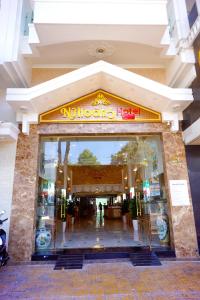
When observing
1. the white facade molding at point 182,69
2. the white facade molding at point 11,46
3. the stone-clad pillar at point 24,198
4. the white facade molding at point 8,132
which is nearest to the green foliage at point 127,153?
the white facade molding at point 182,69

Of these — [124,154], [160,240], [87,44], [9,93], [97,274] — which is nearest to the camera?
[97,274]

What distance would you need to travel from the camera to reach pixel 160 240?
5.41m

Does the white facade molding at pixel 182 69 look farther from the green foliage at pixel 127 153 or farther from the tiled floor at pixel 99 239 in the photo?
the tiled floor at pixel 99 239

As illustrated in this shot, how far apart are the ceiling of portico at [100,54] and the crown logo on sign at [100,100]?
4.22 ft

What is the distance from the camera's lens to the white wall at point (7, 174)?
5.02m

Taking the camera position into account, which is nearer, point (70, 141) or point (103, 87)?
point (103, 87)

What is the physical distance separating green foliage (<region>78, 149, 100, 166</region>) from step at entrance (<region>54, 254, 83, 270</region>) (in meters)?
3.23

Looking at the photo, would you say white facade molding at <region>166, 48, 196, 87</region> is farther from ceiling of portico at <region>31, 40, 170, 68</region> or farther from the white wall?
the white wall

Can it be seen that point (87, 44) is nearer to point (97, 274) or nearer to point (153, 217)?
point (153, 217)

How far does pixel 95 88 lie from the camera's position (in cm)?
562

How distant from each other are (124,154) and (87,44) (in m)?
3.75

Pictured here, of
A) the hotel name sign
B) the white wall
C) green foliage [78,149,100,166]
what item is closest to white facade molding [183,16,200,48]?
the hotel name sign

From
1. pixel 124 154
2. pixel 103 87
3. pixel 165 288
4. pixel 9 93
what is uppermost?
pixel 103 87

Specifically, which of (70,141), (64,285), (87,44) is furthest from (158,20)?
(64,285)
